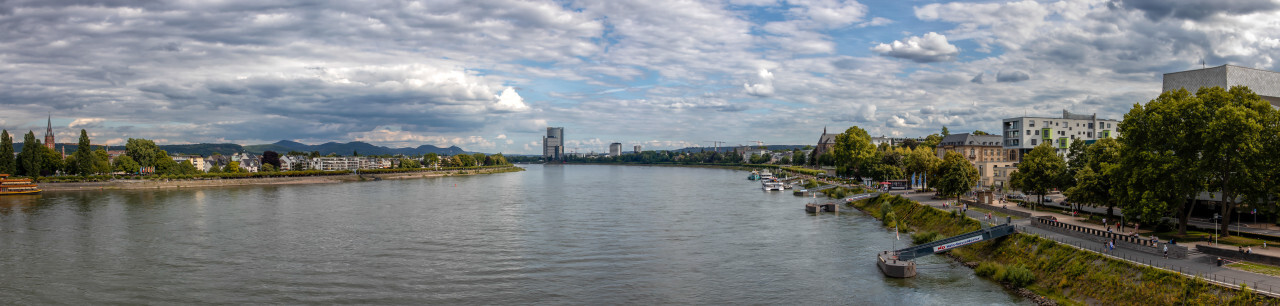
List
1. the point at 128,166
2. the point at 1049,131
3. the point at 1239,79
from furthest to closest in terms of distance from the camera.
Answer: the point at 128,166, the point at 1049,131, the point at 1239,79

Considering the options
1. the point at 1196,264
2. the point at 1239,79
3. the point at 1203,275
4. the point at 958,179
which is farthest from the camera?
the point at 958,179

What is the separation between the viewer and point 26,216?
61719 mm

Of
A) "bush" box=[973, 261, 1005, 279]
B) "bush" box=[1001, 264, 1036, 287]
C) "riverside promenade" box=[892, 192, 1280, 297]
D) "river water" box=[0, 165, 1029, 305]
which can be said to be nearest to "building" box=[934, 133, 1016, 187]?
"river water" box=[0, 165, 1029, 305]

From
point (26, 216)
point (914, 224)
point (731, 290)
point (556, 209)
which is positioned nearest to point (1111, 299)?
point (731, 290)

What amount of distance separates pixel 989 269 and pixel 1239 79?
26417 millimetres

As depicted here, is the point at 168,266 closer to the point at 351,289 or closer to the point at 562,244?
the point at 351,289

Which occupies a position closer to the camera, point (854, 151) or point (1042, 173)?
point (1042, 173)

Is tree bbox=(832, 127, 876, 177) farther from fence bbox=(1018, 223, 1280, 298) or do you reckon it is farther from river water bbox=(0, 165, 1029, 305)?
fence bbox=(1018, 223, 1280, 298)

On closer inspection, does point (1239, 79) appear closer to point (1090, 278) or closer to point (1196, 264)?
point (1196, 264)

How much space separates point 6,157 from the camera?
11200cm

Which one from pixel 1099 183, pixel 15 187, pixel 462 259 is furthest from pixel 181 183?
pixel 1099 183

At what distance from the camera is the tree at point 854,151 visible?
10001 cm

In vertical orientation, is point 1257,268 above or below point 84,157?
below

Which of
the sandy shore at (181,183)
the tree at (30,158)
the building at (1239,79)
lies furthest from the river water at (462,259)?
the tree at (30,158)
